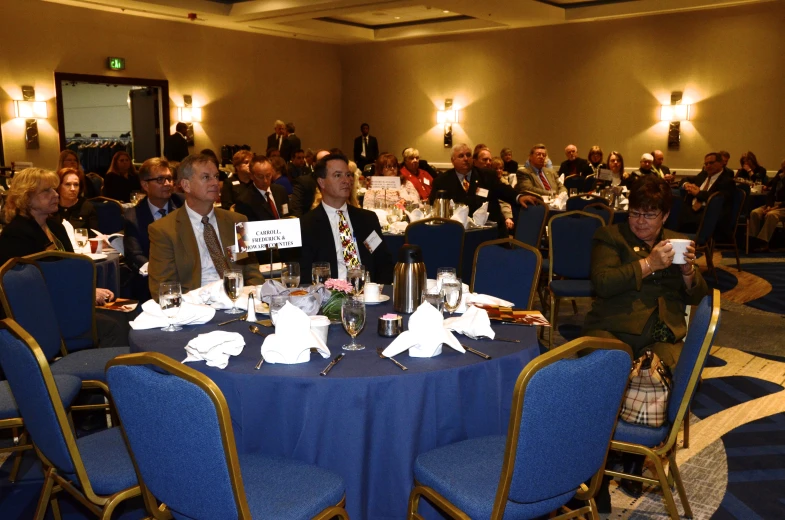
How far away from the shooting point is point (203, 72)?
14.8 metres

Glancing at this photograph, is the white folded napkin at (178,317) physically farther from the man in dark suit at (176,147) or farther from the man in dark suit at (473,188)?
the man in dark suit at (176,147)

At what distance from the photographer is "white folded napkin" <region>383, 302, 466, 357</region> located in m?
2.38

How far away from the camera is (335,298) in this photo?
9.23 feet

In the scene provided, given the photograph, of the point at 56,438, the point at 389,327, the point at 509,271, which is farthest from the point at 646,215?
the point at 56,438

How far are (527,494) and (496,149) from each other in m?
14.3

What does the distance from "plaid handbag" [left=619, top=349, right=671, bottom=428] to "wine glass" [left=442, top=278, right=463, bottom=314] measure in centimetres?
74

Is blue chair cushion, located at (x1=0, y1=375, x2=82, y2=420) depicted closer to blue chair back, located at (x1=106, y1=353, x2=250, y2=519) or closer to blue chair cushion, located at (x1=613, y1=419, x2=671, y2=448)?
blue chair back, located at (x1=106, y1=353, x2=250, y2=519)

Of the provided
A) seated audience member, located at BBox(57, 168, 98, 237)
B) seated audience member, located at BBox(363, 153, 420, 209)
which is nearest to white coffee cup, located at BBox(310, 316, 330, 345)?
seated audience member, located at BBox(57, 168, 98, 237)

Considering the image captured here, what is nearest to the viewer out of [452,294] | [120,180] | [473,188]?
[452,294]

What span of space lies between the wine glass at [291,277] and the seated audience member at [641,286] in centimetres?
138

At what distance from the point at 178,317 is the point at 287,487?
99cm

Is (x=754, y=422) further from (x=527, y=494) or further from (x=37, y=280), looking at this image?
(x=37, y=280)

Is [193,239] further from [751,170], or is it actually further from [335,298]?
A: [751,170]

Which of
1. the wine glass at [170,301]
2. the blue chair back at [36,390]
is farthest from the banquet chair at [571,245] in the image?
the blue chair back at [36,390]
